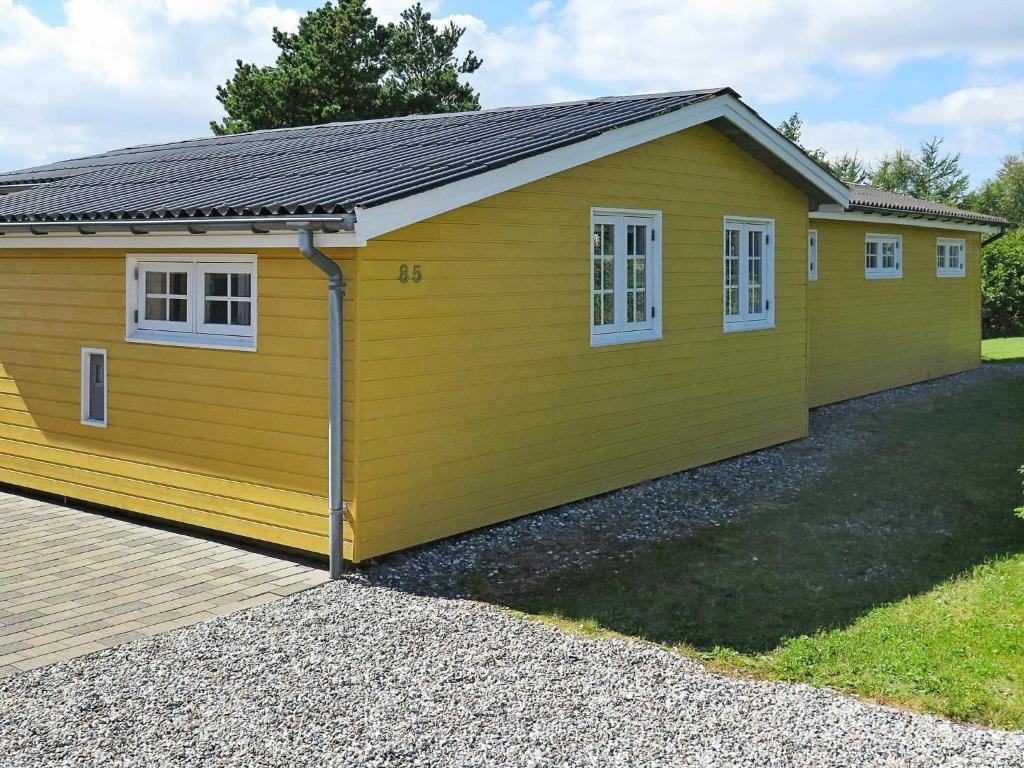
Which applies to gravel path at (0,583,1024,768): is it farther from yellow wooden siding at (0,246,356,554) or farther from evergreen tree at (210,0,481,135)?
evergreen tree at (210,0,481,135)

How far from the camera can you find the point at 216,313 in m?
8.00

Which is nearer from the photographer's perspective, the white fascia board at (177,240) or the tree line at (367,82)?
the white fascia board at (177,240)

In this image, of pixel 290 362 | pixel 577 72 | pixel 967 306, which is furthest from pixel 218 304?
pixel 577 72

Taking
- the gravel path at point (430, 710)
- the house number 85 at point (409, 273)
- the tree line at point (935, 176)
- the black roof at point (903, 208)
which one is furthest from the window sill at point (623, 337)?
the tree line at point (935, 176)

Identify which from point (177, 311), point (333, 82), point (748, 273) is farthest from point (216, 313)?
point (333, 82)

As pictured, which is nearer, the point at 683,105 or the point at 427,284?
the point at 427,284

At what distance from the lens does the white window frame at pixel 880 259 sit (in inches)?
646

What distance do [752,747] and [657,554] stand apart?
322 centimetres

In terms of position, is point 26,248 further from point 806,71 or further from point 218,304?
point 806,71

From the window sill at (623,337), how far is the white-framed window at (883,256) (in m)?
7.43

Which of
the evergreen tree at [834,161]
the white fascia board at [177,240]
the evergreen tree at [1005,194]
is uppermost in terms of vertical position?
the evergreen tree at [834,161]

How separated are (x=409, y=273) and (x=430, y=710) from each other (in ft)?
10.9

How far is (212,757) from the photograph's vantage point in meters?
4.49

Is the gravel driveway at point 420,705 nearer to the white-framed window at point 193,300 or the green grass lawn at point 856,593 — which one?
the green grass lawn at point 856,593
